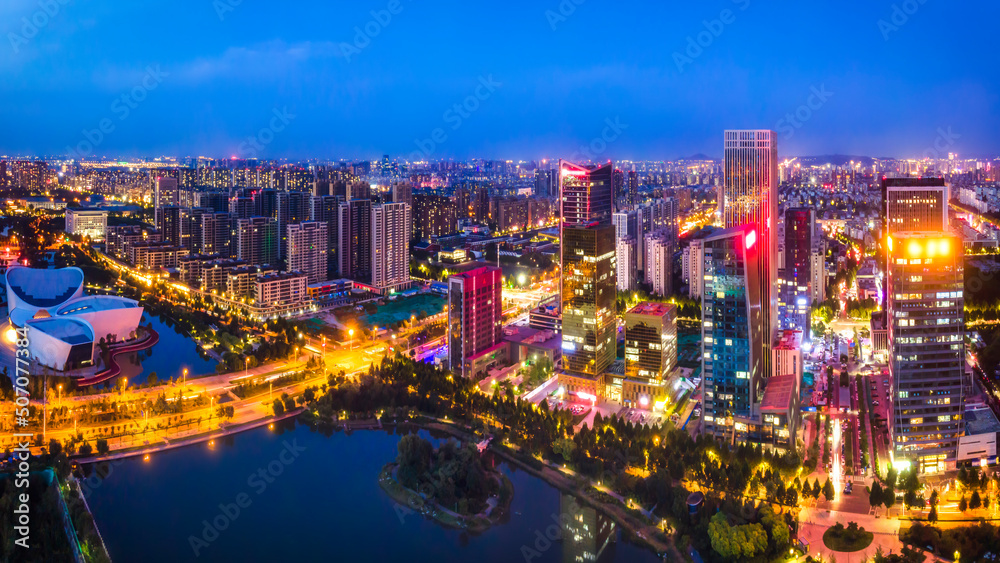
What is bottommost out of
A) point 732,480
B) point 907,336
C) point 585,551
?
point 585,551

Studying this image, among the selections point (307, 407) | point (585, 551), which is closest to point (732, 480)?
point (585, 551)

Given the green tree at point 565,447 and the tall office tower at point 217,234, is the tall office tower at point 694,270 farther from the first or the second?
the tall office tower at point 217,234

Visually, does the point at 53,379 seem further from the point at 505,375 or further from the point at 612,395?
the point at 612,395

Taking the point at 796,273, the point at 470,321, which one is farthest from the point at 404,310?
the point at 796,273

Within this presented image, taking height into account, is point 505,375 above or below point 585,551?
above

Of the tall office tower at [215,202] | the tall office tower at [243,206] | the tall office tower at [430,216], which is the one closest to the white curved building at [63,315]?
the tall office tower at [243,206]

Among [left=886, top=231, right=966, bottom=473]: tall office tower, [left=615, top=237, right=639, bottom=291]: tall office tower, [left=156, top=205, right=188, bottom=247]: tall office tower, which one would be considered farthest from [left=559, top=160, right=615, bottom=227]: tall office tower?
[left=156, top=205, right=188, bottom=247]: tall office tower

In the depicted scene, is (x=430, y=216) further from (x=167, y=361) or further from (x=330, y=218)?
(x=167, y=361)
